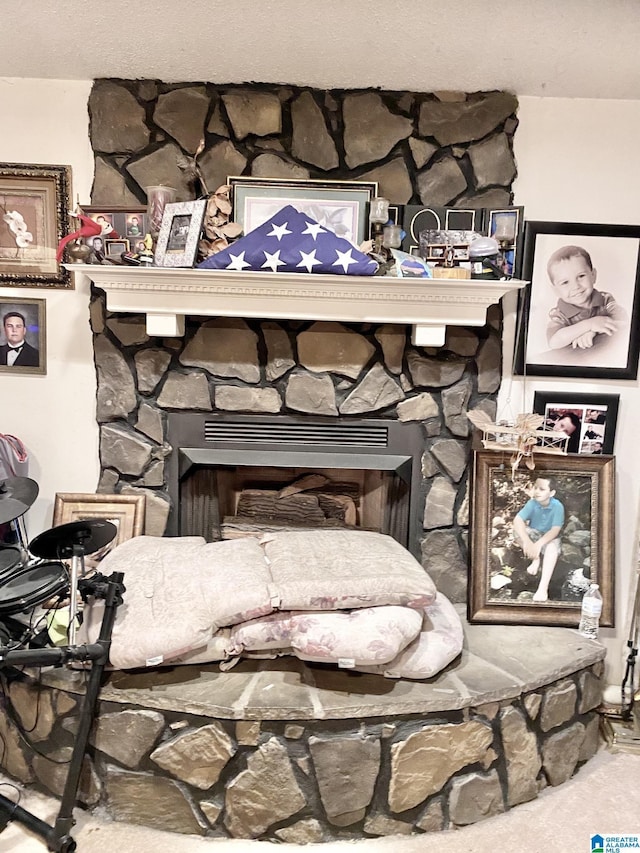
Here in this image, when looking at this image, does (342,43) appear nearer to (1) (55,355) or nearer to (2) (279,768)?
(1) (55,355)

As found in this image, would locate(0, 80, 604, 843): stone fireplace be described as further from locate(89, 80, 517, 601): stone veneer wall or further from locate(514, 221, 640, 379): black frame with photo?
locate(514, 221, 640, 379): black frame with photo

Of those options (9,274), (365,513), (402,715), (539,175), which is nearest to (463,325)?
(539,175)

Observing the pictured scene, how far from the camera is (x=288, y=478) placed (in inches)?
97.9

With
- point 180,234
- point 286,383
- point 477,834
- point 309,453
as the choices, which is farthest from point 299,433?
point 477,834

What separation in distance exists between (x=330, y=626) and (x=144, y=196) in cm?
154

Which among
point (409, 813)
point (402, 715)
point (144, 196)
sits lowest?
point (409, 813)

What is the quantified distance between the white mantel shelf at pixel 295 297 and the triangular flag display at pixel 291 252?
0.03 metres

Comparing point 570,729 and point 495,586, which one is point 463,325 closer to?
point 495,586

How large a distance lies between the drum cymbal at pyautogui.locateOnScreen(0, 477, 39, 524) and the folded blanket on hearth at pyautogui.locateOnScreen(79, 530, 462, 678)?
1.17 feet

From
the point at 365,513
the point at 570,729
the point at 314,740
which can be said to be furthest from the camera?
the point at 365,513

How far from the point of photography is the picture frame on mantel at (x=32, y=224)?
82.4 inches

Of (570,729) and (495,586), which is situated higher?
(495,586)

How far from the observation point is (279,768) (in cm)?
158

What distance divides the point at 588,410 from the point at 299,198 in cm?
127
